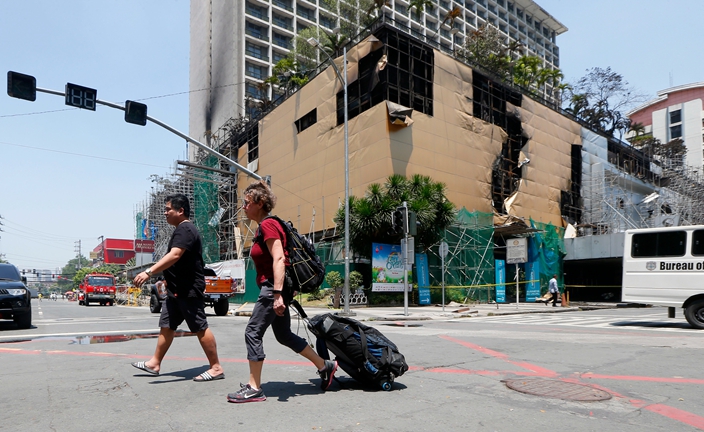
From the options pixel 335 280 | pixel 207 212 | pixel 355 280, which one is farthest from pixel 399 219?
pixel 207 212

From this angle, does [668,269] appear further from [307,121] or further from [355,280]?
[307,121]

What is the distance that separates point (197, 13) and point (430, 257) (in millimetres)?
54833

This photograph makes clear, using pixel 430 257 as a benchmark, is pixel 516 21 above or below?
above

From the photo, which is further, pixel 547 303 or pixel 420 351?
pixel 547 303

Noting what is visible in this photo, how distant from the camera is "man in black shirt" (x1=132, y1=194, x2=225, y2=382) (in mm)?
5184

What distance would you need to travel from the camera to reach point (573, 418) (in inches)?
157

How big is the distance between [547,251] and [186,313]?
3221 cm

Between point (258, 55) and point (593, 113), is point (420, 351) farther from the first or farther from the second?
point (258, 55)

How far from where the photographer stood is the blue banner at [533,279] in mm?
31812

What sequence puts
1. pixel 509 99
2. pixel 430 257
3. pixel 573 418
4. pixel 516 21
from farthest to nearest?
1. pixel 516 21
2. pixel 509 99
3. pixel 430 257
4. pixel 573 418

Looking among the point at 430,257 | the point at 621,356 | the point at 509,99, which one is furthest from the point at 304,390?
the point at 509,99

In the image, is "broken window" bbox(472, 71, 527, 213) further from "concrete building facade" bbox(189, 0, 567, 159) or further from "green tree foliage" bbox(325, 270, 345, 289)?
"concrete building facade" bbox(189, 0, 567, 159)

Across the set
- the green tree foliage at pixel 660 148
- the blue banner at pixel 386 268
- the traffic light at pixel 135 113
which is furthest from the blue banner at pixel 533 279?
the green tree foliage at pixel 660 148

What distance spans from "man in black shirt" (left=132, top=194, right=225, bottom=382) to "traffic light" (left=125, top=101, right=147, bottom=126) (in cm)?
1102
